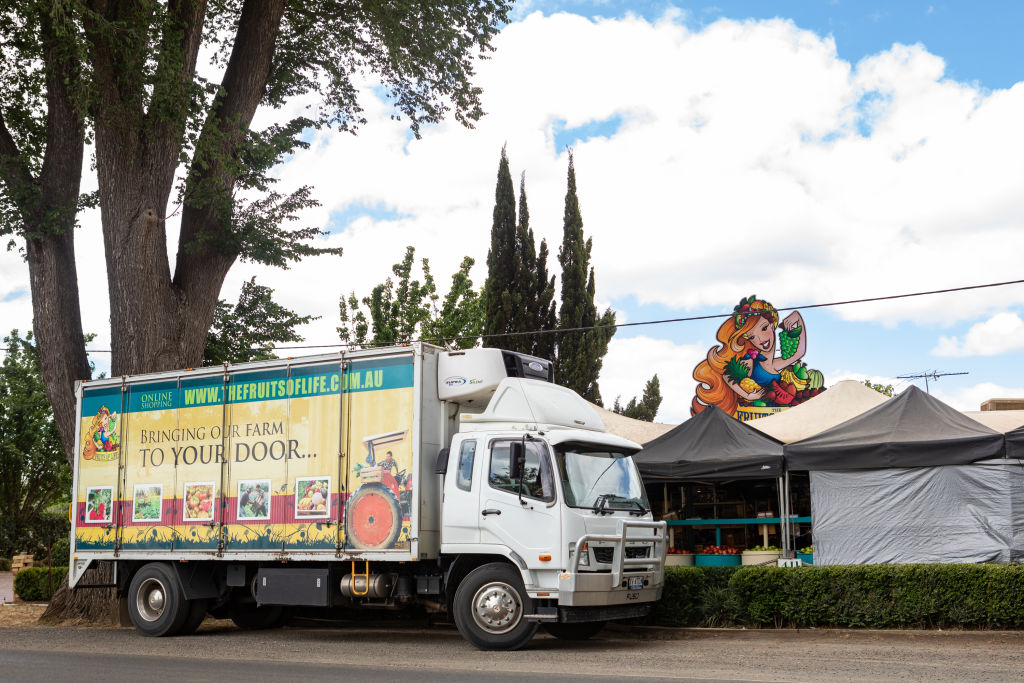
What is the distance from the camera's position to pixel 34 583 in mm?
20281

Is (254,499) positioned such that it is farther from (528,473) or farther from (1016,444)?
(1016,444)

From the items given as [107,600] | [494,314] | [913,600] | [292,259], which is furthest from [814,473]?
[494,314]

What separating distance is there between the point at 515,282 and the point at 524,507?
79.4 feet

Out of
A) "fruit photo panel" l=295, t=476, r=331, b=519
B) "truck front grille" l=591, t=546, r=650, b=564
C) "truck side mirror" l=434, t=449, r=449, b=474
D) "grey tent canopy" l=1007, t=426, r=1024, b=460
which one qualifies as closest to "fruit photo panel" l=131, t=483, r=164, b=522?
"fruit photo panel" l=295, t=476, r=331, b=519

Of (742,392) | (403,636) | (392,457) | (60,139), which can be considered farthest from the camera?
(742,392)

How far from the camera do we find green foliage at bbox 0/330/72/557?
32.2 m

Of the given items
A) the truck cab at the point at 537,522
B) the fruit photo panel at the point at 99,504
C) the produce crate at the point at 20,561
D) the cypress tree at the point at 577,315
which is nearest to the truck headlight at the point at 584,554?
the truck cab at the point at 537,522

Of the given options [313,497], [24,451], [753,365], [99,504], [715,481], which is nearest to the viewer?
[313,497]

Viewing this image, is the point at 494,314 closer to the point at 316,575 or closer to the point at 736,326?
the point at 736,326

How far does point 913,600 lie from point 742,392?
1186 cm

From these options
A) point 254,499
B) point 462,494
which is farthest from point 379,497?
point 254,499

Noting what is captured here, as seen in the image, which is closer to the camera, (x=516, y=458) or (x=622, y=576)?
(x=516, y=458)

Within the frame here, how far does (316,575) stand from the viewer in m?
12.2

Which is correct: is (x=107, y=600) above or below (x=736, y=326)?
below
